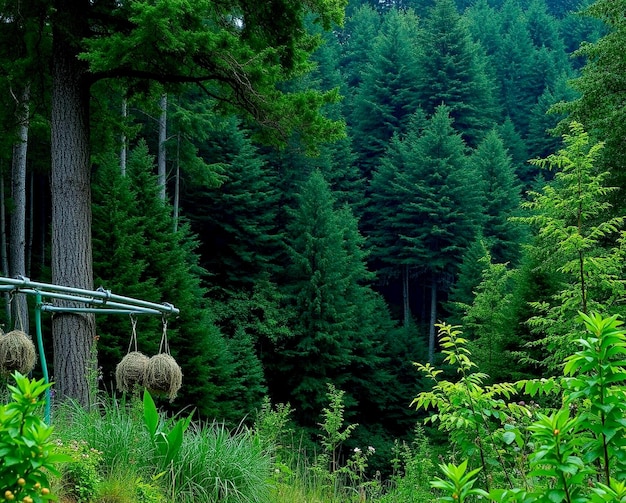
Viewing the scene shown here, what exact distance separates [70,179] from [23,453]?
20.5 feet

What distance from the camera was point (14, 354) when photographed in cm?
496

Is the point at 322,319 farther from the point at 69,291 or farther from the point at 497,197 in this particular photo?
the point at 69,291

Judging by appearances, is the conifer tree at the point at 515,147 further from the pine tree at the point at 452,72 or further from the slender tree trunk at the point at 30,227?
the slender tree trunk at the point at 30,227

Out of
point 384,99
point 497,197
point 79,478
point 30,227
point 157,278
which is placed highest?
point 384,99

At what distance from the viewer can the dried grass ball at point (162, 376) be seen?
19.0 ft

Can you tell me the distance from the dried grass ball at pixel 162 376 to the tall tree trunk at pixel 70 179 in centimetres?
181

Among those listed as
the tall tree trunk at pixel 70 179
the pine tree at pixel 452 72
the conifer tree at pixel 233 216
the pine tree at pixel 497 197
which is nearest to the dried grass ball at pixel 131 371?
the tall tree trunk at pixel 70 179

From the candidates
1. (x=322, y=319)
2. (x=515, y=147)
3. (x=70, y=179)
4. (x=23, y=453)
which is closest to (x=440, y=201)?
(x=322, y=319)

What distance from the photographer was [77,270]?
298 inches

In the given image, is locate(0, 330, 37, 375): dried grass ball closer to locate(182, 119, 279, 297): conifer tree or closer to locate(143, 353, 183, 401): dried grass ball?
locate(143, 353, 183, 401): dried grass ball

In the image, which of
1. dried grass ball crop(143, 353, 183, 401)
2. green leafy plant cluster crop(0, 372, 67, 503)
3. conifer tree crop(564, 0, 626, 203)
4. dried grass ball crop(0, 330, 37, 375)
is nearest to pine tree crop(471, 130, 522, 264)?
conifer tree crop(564, 0, 626, 203)

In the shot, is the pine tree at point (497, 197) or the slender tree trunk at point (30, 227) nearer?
the slender tree trunk at point (30, 227)

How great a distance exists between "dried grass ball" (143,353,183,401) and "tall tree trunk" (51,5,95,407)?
1.81 m

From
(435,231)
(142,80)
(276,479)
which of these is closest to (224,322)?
(435,231)
